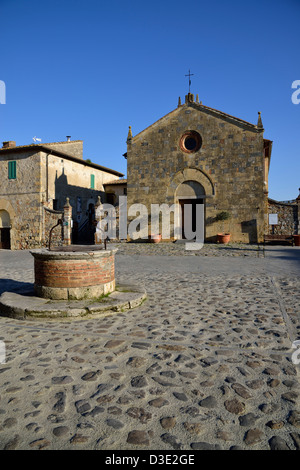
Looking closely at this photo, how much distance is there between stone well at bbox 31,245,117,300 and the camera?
5.28m

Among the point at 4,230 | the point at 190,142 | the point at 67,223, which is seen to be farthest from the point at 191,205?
the point at 4,230

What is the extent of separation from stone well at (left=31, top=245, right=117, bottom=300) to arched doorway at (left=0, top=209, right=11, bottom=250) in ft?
60.3

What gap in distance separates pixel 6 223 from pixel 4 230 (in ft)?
1.91

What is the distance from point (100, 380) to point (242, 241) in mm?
17252

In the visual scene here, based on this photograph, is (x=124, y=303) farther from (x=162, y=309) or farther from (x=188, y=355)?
(x=188, y=355)

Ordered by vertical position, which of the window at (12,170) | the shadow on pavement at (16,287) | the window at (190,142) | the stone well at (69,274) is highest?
the window at (190,142)

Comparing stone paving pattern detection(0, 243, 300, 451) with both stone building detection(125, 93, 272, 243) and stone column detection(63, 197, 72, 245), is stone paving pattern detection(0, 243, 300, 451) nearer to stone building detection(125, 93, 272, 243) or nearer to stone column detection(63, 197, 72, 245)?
stone building detection(125, 93, 272, 243)

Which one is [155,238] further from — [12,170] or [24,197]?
[12,170]

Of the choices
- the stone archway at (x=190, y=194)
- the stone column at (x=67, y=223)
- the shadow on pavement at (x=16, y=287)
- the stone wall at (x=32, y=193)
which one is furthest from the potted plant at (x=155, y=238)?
the shadow on pavement at (x=16, y=287)

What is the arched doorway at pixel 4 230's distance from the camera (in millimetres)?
21891

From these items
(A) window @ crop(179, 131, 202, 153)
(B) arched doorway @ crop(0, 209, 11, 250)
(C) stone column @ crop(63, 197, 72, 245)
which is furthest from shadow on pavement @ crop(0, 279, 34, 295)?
(B) arched doorway @ crop(0, 209, 11, 250)

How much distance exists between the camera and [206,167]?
19.3 meters

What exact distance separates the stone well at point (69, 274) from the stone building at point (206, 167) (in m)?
14.6

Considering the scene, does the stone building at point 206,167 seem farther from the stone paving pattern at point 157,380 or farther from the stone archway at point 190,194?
the stone paving pattern at point 157,380
